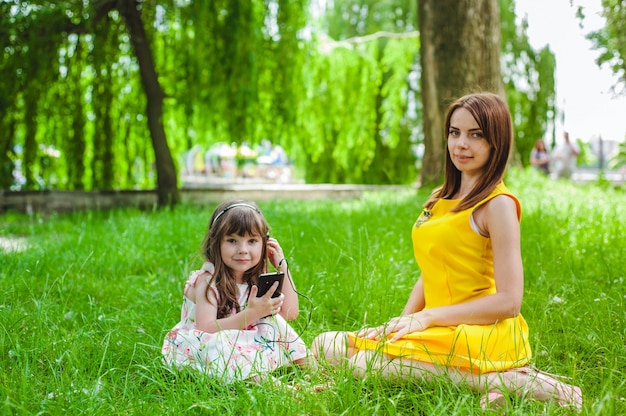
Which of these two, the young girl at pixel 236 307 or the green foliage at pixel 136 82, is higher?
the green foliage at pixel 136 82

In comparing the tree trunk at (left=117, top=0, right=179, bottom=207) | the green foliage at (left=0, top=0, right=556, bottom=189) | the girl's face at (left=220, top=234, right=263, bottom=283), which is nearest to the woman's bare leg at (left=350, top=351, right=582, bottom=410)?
the girl's face at (left=220, top=234, right=263, bottom=283)

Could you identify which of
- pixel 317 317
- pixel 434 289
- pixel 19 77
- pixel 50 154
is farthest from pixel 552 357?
pixel 50 154

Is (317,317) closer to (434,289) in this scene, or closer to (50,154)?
(434,289)

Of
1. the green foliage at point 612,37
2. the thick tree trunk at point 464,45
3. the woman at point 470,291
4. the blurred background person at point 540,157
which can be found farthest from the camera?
the blurred background person at point 540,157

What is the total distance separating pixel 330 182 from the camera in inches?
528

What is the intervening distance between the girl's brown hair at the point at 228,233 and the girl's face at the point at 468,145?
0.82 metres

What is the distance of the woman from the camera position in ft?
7.43

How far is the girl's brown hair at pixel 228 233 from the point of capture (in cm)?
259

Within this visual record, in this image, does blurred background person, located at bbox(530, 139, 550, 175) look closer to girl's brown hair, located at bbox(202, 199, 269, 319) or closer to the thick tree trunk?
the thick tree trunk

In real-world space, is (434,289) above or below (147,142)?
below

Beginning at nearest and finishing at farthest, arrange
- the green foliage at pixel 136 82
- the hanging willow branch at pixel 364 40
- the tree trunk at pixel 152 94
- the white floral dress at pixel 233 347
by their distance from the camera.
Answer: the white floral dress at pixel 233 347 < the green foliage at pixel 136 82 < the tree trunk at pixel 152 94 < the hanging willow branch at pixel 364 40

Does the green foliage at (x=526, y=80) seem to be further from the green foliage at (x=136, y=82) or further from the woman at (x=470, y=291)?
the woman at (x=470, y=291)

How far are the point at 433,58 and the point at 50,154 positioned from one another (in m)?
5.23

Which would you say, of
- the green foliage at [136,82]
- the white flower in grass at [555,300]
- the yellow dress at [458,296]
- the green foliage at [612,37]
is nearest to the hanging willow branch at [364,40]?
the green foliage at [136,82]
